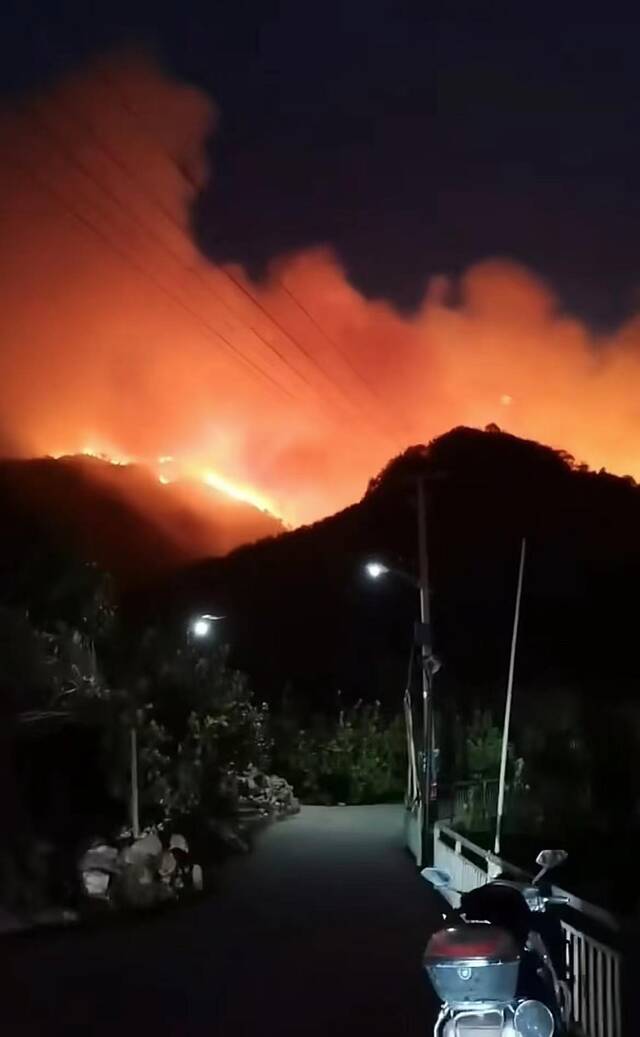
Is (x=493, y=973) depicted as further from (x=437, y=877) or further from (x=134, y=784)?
(x=134, y=784)

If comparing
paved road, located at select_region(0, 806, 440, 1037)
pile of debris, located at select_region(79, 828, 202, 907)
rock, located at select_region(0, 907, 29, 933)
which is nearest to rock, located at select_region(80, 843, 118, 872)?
pile of debris, located at select_region(79, 828, 202, 907)

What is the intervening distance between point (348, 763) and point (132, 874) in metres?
26.5

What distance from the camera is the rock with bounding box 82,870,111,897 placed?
1467 centimetres

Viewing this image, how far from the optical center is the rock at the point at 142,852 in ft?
49.6

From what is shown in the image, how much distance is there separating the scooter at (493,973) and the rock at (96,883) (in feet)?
31.0

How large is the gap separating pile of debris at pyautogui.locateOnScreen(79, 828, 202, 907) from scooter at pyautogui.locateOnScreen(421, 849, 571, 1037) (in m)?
9.36

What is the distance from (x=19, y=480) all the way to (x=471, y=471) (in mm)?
56415

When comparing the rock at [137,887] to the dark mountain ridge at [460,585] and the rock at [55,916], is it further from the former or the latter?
the dark mountain ridge at [460,585]

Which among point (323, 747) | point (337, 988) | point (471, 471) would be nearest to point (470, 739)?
point (323, 747)

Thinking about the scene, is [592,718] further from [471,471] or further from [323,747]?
[471,471]

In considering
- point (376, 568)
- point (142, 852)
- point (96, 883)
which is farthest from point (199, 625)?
point (96, 883)

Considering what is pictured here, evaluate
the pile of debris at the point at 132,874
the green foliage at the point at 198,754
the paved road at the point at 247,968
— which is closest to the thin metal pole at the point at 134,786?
the pile of debris at the point at 132,874

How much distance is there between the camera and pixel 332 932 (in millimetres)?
12711

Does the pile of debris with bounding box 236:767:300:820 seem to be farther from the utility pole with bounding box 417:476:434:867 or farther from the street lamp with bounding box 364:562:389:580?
the street lamp with bounding box 364:562:389:580
